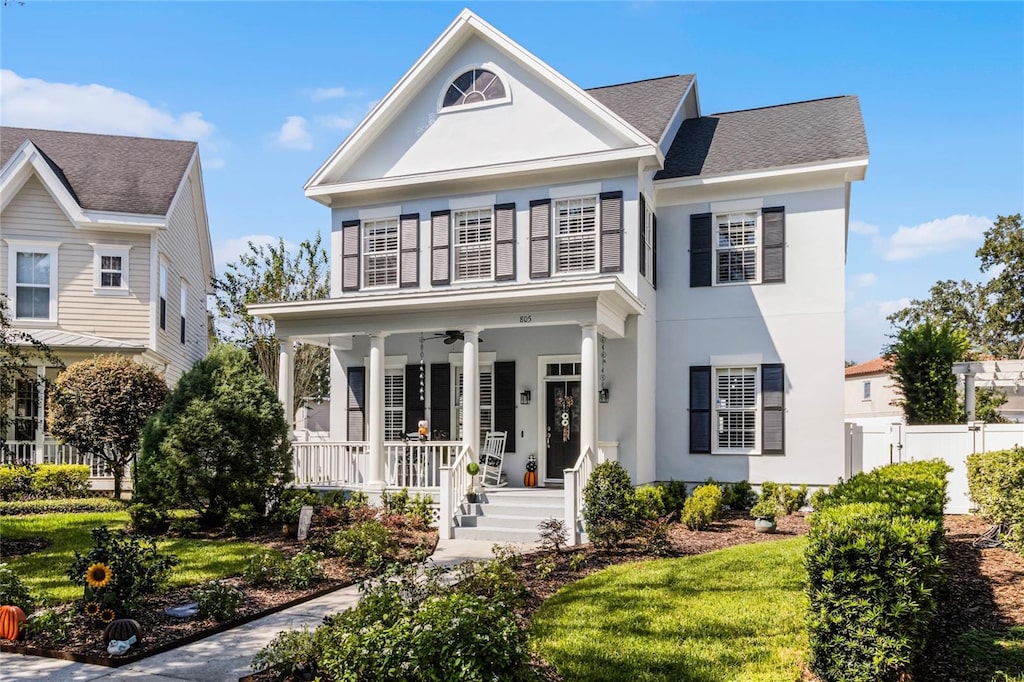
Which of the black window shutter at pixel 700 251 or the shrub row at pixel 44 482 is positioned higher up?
the black window shutter at pixel 700 251

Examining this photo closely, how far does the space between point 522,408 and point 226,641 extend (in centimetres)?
873

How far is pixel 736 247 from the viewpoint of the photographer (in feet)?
48.2

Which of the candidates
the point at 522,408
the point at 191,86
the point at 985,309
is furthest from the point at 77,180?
the point at 985,309

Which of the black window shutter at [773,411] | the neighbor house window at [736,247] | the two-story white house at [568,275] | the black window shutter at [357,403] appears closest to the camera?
the two-story white house at [568,275]

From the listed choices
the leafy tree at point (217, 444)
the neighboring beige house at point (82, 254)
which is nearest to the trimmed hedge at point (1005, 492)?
the leafy tree at point (217, 444)

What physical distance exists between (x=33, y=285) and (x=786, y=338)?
17969mm

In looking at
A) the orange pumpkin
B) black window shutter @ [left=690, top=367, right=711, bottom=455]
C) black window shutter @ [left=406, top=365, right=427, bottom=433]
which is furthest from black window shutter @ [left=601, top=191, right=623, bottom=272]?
the orange pumpkin

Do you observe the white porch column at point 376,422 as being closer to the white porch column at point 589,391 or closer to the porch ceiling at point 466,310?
the porch ceiling at point 466,310

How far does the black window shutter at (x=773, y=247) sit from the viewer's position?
46.9 feet

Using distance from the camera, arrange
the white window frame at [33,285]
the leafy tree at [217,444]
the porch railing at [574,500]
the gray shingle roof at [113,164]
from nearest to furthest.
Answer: the porch railing at [574,500]
the leafy tree at [217,444]
the white window frame at [33,285]
the gray shingle roof at [113,164]

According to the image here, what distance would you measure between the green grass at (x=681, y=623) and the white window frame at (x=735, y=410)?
5.36m

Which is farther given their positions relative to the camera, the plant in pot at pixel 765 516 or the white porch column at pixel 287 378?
the white porch column at pixel 287 378

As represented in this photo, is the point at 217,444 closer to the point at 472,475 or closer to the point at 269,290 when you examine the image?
the point at 472,475

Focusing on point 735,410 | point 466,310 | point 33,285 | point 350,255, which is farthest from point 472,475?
point 33,285
